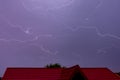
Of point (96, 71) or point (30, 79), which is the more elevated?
point (96, 71)

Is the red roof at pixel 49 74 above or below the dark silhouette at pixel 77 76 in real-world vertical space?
above

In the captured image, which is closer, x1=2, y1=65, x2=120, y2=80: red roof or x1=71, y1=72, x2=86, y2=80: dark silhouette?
x1=71, y1=72, x2=86, y2=80: dark silhouette

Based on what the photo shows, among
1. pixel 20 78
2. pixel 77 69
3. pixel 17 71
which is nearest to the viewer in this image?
pixel 77 69

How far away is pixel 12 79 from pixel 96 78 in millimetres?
12936

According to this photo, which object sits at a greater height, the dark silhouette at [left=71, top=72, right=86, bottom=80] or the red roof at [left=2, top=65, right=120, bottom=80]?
the red roof at [left=2, top=65, right=120, bottom=80]

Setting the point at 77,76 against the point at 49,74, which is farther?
the point at 49,74

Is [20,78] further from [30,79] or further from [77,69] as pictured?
[77,69]

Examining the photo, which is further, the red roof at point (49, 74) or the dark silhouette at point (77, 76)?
the red roof at point (49, 74)

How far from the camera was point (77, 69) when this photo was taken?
39469mm

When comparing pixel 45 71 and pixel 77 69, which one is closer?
pixel 77 69

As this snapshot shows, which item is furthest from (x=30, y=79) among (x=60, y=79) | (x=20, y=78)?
(x=60, y=79)

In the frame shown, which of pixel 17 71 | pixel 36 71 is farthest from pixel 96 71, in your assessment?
pixel 17 71

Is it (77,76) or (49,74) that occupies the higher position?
(49,74)

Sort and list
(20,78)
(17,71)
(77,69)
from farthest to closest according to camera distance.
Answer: (17,71)
(20,78)
(77,69)
